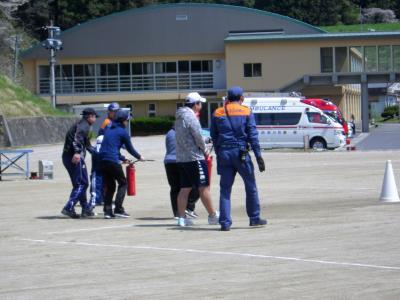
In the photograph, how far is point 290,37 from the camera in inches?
2680

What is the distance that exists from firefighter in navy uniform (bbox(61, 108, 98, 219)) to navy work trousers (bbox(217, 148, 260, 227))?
358 cm

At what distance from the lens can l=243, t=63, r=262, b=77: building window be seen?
68.8 m

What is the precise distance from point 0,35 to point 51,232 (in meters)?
58.6

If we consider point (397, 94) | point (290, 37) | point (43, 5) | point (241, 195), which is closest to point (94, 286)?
point (241, 195)

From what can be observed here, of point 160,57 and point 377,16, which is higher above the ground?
point 377,16

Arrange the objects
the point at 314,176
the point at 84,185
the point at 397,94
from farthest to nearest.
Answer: the point at 397,94 < the point at 314,176 < the point at 84,185

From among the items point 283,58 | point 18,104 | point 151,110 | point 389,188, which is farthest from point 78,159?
point 151,110

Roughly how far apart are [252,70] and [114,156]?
5423 cm

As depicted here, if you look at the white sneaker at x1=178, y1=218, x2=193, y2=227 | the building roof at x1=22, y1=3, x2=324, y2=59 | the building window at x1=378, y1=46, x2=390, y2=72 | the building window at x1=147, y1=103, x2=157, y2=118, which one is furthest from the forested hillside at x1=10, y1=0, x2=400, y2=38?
the white sneaker at x1=178, y1=218, x2=193, y2=227

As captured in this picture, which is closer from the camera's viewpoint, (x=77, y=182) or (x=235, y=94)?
(x=235, y=94)

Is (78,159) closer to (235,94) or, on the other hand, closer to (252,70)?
(235,94)

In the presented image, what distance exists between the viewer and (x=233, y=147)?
13047mm

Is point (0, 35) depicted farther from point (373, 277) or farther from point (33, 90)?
point (373, 277)

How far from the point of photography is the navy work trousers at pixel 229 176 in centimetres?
1302
